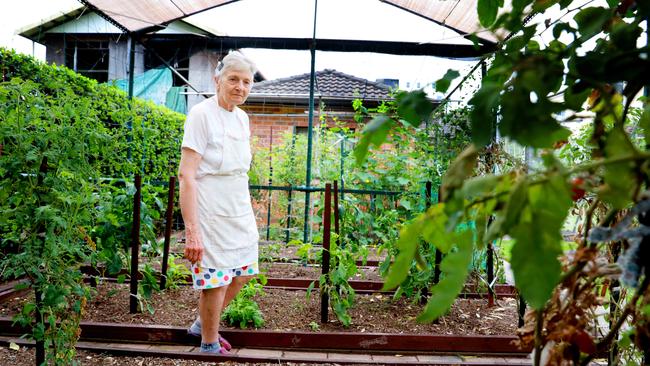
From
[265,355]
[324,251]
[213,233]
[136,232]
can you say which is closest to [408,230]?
[213,233]

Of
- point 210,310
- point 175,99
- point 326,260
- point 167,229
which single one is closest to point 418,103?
point 210,310

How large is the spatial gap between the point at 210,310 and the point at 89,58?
44.3 ft

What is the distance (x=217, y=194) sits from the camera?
2.70 metres

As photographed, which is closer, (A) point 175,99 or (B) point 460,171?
(B) point 460,171

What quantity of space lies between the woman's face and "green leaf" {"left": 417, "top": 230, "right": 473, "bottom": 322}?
2.49 m

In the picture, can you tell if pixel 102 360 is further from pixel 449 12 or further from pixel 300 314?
pixel 449 12

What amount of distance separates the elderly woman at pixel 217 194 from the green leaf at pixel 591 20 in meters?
2.20

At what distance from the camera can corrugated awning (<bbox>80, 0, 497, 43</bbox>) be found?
480 centimetres

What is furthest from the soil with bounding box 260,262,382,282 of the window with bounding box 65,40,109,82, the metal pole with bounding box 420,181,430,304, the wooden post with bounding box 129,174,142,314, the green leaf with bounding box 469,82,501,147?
the window with bounding box 65,40,109,82

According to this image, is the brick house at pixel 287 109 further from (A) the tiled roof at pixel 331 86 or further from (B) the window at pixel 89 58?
(B) the window at pixel 89 58

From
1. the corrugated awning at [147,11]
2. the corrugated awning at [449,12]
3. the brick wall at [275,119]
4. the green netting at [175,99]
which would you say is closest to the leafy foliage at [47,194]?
the corrugated awning at [147,11]

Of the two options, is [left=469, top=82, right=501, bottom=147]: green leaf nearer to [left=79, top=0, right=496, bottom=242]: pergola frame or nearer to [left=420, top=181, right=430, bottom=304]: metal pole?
[left=420, top=181, right=430, bottom=304]: metal pole

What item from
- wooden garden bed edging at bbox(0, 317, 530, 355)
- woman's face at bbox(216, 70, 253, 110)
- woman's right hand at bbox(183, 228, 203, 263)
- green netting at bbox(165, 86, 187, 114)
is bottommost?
wooden garden bed edging at bbox(0, 317, 530, 355)

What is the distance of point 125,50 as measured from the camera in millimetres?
13617
